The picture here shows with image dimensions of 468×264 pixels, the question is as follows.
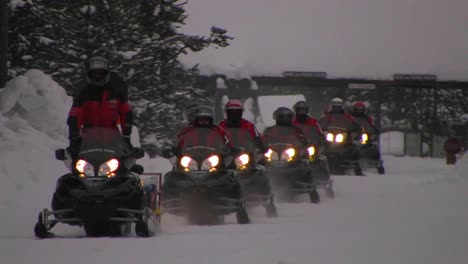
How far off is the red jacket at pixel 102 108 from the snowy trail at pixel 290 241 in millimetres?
1454

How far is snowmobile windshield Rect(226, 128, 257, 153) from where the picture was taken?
57.9 ft

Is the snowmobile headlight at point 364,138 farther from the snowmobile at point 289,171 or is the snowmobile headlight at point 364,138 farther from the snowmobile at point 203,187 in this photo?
the snowmobile at point 203,187

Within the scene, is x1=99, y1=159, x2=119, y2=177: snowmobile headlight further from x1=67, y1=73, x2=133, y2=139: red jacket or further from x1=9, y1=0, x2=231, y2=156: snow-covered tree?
x1=9, y1=0, x2=231, y2=156: snow-covered tree

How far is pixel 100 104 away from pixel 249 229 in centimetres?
250

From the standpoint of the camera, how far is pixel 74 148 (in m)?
11.7

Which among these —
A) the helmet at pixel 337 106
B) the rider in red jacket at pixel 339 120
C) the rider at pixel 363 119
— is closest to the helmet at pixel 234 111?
the rider in red jacket at pixel 339 120

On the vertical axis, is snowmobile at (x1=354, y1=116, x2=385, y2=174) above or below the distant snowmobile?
above

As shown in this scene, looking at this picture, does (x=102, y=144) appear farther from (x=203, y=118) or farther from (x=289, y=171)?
(x=289, y=171)

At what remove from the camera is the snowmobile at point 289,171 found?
19266 mm

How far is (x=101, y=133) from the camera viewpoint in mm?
11867

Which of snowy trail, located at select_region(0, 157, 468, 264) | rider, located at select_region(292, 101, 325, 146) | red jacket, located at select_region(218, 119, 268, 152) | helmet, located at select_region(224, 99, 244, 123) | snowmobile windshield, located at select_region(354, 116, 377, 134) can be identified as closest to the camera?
snowy trail, located at select_region(0, 157, 468, 264)

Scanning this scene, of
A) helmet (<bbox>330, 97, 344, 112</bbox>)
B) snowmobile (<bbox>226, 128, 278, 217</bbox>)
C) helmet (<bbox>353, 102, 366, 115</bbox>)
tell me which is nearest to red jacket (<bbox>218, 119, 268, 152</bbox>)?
snowmobile (<bbox>226, 128, 278, 217</bbox>)

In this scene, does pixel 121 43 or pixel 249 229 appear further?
pixel 121 43

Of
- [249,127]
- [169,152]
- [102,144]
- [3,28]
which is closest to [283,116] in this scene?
[249,127]
